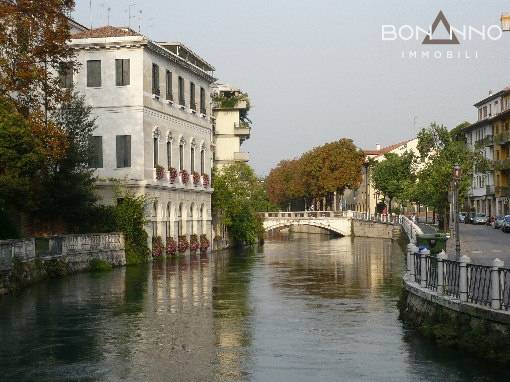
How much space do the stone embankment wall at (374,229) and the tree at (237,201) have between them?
19.5 m

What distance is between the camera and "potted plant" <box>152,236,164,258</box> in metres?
48.8

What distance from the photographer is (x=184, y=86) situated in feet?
183

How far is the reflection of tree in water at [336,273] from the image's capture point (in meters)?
31.8

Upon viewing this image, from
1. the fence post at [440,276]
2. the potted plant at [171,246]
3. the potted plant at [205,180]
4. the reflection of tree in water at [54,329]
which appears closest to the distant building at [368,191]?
the potted plant at [205,180]

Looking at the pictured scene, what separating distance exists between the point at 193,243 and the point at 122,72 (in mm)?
13486

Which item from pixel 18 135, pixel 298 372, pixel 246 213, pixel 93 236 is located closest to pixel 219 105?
pixel 246 213

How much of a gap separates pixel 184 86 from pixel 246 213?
1582cm

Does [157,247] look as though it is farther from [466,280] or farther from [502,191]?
[502,191]

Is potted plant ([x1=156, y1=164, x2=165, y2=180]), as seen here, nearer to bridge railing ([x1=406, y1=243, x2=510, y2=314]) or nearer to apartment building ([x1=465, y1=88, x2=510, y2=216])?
bridge railing ([x1=406, y1=243, x2=510, y2=314])

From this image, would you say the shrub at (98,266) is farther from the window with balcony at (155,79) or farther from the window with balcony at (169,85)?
the window with balcony at (169,85)

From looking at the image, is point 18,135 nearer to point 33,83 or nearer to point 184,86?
point 33,83

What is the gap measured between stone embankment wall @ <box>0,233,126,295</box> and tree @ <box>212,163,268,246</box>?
66.3ft

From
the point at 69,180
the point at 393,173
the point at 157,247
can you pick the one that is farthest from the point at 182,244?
the point at 393,173

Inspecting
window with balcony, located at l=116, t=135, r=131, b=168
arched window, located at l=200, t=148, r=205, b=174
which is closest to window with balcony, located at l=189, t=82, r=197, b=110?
arched window, located at l=200, t=148, r=205, b=174
